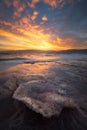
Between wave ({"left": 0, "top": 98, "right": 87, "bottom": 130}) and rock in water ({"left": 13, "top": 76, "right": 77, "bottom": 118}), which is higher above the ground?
rock in water ({"left": 13, "top": 76, "right": 77, "bottom": 118})

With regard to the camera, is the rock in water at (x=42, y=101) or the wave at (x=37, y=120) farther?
the rock in water at (x=42, y=101)

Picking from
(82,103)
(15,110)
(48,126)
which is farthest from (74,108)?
(15,110)

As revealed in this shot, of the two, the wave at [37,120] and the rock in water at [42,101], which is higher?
the rock in water at [42,101]

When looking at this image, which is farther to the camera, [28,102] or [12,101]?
[12,101]

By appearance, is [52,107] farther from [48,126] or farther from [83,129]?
[83,129]

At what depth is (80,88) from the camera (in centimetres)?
417

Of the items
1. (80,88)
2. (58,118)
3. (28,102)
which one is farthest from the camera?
(80,88)

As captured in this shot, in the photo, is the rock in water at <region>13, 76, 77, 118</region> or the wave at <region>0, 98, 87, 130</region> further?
the rock in water at <region>13, 76, 77, 118</region>

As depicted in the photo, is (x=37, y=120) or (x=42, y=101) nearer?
(x=37, y=120)

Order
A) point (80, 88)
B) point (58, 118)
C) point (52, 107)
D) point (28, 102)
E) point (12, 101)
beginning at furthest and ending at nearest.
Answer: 1. point (80, 88)
2. point (12, 101)
3. point (28, 102)
4. point (52, 107)
5. point (58, 118)

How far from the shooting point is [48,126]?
2.25 meters

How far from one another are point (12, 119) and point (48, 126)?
809mm

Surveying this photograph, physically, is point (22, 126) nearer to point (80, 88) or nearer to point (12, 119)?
point (12, 119)

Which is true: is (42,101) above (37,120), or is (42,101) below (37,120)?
above
